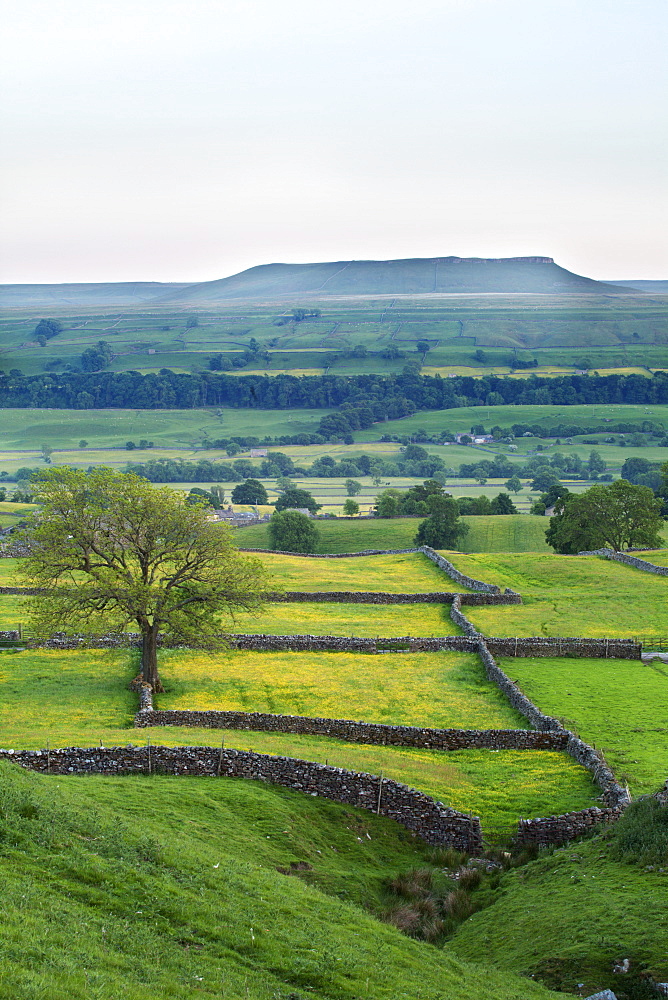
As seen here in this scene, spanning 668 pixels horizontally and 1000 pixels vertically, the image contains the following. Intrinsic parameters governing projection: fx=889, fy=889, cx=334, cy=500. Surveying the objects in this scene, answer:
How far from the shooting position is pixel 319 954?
14273mm

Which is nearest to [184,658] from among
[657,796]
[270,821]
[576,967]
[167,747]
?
[167,747]

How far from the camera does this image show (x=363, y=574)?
2788 inches

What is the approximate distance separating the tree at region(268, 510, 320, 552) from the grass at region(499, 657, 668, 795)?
55043 mm

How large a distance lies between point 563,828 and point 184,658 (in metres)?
24.3

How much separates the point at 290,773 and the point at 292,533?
7369 cm

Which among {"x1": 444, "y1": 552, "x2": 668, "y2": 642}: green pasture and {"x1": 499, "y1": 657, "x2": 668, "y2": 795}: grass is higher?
{"x1": 499, "y1": 657, "x2": 668, "y2": 795}: grass

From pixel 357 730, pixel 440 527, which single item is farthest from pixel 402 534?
pixel 357 730

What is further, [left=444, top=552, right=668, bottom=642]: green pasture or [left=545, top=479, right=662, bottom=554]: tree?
[left=545, top=479, right=662, bottom=554]: tree

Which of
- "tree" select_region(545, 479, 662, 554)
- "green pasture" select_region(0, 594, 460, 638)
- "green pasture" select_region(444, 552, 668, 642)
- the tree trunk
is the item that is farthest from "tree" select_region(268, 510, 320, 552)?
the tree trunk

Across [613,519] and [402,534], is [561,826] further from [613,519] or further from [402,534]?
[402,534]

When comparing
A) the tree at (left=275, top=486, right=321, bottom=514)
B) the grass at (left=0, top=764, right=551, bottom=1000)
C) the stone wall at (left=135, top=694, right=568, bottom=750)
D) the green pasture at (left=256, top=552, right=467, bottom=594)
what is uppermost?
the grass at (left=0, top=764, right=551, bottom=1000)

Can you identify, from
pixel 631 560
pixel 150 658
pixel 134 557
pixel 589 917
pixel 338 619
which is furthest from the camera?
pixel 631 560

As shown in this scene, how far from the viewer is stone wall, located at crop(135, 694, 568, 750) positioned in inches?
1220

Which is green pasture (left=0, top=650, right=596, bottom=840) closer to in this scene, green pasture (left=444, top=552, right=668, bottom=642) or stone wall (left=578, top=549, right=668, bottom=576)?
green pasture (left=444, top=552, right=668, bottom=642)
